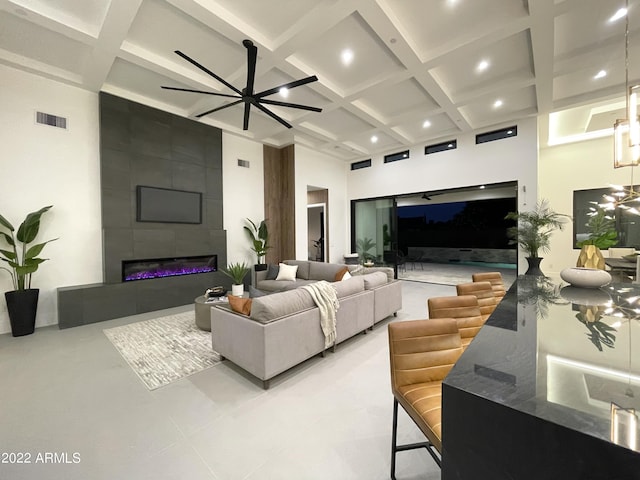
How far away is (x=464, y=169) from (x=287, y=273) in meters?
5.19

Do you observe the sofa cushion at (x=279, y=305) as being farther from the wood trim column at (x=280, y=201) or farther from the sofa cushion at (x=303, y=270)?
the wood trim column at (x=280, y=201)

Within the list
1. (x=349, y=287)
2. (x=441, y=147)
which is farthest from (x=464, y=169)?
(x=349, y=287)

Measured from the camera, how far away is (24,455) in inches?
67.9

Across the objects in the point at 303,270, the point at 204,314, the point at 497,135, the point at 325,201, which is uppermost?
the point at 497,135

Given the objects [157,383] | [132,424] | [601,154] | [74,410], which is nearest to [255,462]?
[132,424]

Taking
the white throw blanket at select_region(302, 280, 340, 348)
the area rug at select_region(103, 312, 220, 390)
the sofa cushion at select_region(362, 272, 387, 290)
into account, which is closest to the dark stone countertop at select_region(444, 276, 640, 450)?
the white throw blanket at select_region(302, 280, 340, 348)

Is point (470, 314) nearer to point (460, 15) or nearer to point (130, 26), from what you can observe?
point (460, 15)

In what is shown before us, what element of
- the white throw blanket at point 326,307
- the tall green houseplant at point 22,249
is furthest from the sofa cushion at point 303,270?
the tall green houseplant at point 22,249

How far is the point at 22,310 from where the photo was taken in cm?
374

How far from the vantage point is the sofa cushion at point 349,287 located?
10.8ft

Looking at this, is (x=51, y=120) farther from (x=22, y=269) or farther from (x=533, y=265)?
(x=533, y=265)

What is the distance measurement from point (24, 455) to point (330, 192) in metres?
7.80

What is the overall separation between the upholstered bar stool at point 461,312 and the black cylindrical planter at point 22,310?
538cm

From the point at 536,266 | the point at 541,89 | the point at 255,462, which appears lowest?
the point at 255,462
